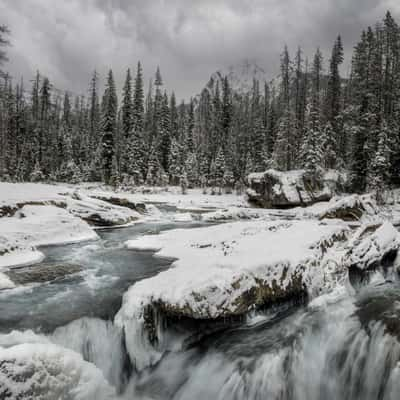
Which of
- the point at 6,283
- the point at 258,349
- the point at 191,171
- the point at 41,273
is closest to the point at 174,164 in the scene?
the point at 191,171

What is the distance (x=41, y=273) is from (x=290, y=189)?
23528 mm

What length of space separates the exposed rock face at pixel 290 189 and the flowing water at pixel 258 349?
2056 centimetres

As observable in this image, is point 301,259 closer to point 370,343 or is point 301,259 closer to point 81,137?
point 370,343

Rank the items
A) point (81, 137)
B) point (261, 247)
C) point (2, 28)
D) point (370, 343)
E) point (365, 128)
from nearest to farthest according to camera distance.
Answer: point (370, 343) < point (261, 247) < point (2, 28) < point (365, 128) < point (81, 137)

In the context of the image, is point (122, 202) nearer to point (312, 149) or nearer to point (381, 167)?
point (312, 149)

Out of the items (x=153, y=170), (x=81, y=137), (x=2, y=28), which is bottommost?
(x=153, y=170)

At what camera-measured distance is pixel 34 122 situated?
55781 millimetres

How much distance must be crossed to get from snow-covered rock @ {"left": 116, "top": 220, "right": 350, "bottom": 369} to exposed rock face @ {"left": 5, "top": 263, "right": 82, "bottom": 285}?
285cm

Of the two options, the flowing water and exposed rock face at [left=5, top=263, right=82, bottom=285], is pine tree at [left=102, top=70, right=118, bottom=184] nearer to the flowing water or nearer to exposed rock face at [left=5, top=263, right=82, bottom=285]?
exposed rock face at [left=5, top=263, right=82, bottom=285]

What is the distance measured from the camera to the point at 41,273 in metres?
8.05

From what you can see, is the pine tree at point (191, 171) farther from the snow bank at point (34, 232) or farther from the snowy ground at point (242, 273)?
the snowy ground at point (242, 273)

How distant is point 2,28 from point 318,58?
48.6 metres

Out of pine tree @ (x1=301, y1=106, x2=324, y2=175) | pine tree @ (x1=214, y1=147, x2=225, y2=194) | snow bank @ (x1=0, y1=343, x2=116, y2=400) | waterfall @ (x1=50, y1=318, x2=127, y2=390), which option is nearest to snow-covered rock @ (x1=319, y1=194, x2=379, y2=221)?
pine tree @ (x1=301, y1=106, x2=324, y2=175)

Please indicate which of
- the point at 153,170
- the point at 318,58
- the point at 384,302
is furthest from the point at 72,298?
the point at 318,58
